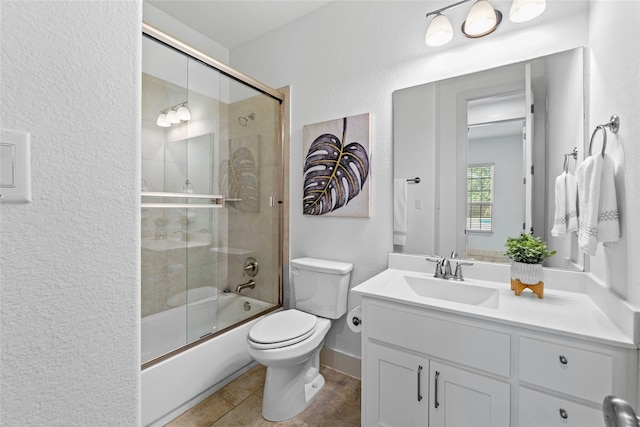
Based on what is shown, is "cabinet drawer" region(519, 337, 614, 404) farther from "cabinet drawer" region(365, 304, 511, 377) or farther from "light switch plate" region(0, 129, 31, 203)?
"light switch plate" region(0, 129, 31, 203)

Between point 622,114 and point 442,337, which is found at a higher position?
point 622,114

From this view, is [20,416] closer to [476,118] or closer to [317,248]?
[317,248]

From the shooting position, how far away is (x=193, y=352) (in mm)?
1665

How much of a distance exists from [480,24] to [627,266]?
4.16 feet

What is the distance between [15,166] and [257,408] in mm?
1702

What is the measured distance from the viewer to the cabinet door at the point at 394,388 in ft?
4.01

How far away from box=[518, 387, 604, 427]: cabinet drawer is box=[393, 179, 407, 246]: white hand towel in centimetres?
93

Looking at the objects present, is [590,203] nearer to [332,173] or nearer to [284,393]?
[332,173]

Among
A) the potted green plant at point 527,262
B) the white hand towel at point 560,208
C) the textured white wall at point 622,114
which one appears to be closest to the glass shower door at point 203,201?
the potted green plant at point 527,262

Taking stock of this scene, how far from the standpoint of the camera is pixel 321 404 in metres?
1.69

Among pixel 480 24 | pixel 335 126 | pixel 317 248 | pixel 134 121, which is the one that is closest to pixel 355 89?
pixel 335 126

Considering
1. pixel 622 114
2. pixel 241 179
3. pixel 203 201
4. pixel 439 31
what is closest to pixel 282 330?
pixel 203 201

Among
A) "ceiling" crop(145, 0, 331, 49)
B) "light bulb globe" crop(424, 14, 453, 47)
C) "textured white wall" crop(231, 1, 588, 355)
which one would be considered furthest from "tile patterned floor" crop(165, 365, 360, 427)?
"ceiling" crop(145, 0, 331, 49)

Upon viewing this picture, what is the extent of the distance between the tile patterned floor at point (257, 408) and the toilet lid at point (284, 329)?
45cm
